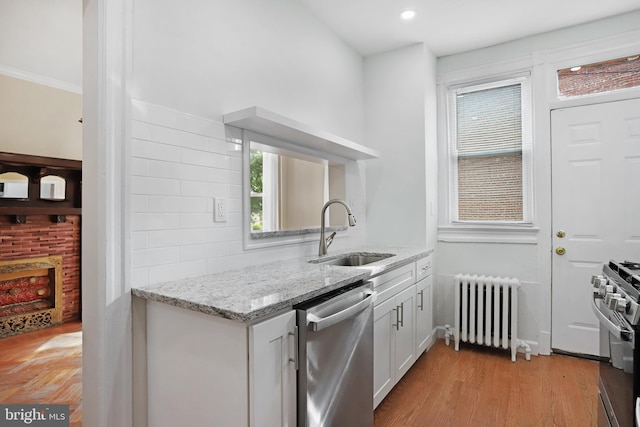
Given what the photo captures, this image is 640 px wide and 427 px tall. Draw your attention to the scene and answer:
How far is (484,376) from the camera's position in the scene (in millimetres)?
2562

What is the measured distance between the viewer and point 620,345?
1.31m

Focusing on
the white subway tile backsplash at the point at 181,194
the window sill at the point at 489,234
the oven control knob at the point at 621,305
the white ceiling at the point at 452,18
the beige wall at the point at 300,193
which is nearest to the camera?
the oven control knob at the point at 621,305

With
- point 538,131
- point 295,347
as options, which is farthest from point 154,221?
point 538,131

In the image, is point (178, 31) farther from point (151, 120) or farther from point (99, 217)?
point (99, 217)

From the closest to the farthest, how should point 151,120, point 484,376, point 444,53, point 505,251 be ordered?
point 151,120 → point 484,376 → point 505,251 → point 444,53

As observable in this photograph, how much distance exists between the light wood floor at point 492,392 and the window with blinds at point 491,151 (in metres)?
1.22

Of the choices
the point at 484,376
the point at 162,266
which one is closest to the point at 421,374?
the point at 484,376

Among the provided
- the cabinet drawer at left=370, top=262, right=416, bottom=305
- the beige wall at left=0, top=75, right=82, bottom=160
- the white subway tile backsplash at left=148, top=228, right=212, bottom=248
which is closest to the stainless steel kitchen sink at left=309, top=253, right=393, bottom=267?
the cabinet drawer at left=370, top=262, right=416, bottom=305

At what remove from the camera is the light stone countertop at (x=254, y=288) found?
117 cm

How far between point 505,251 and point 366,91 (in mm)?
1982

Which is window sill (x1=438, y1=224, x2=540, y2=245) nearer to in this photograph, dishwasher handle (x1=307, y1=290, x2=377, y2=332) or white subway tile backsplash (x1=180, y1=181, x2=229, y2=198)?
dishwasher handle (x1=307, y1=290, x2=377, y2=332)

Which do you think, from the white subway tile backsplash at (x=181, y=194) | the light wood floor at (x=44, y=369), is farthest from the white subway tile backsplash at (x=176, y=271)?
the light wood floor at (x=44, y=369)

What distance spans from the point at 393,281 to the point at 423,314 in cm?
75

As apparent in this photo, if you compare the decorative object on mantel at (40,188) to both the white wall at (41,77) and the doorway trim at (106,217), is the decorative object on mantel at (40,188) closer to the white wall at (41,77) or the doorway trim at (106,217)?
the white wall at (41,77)
